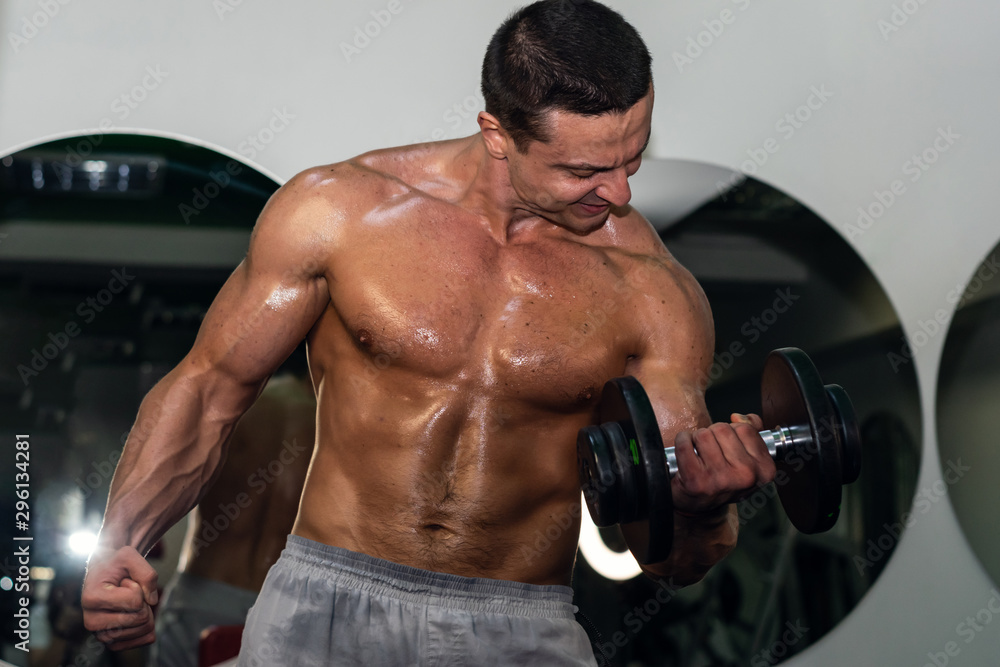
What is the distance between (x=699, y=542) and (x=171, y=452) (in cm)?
96

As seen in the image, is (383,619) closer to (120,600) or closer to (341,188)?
(120,600)

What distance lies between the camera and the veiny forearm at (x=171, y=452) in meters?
1.56

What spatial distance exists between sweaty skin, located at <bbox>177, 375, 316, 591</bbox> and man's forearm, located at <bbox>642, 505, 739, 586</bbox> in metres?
1.08

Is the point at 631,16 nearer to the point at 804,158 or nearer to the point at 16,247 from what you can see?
the point at 804,158

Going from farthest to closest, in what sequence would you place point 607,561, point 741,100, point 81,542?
1. point 741,100
2. point 607,561
3. point 81,542

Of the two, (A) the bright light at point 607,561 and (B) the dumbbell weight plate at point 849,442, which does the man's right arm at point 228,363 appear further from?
(A) the bright light at point 607,561

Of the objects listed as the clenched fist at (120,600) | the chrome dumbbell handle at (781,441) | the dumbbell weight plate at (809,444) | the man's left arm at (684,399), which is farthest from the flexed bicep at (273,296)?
the dumbbell weight plate at (809,444)

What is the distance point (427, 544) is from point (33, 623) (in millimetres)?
1272

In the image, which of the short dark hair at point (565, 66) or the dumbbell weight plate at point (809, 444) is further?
the short dark hair at point (565, 66)

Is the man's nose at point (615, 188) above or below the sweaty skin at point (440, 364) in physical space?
above

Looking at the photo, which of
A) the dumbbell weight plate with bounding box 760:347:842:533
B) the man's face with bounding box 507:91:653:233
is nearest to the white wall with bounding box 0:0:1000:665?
the man's face with bounding box 507:91:653:233

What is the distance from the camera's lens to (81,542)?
229cm

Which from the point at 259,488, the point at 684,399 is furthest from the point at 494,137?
the point at 259,488

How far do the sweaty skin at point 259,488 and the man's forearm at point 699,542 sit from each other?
3.55ft
